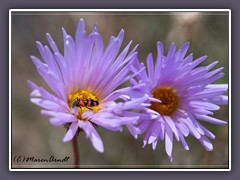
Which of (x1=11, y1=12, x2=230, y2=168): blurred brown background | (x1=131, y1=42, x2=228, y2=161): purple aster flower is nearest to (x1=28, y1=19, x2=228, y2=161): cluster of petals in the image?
(x1=131, y1=42, x2=228, y2=161): purple aster flower

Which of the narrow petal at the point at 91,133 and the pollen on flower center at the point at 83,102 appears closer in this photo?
the narrow petal at the point at 91,133

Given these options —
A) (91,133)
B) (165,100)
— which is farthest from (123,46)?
(91,133)

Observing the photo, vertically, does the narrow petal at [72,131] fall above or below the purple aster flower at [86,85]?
below

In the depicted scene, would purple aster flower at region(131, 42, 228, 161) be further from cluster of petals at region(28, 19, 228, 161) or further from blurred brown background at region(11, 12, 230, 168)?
blurred brown background at region(11, 12, 230, 168)

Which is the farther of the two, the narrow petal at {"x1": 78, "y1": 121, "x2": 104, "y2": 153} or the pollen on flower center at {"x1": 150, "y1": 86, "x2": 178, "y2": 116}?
the pollen on flower center at {"x1": 150, "y1": 86, "x2": 178, "y2": 116}

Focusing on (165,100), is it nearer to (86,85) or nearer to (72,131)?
(86,85)

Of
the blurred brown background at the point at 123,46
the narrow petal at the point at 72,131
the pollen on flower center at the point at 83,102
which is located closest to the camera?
the narrow petal at the point at 72,131

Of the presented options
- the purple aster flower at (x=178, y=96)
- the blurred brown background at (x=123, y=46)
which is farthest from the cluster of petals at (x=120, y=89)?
the blurred brown background at (x=123, y=46)

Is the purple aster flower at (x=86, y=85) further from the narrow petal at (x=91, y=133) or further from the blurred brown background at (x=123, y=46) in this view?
the blurred brown background at (x=123, y=46)
